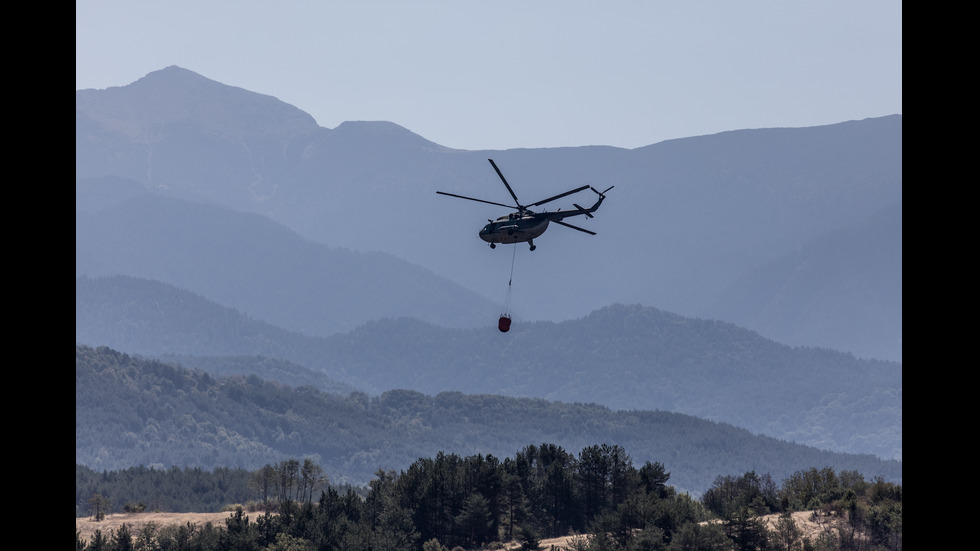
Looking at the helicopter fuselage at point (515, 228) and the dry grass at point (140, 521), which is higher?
the helicopter fuselage at point (515, 228)

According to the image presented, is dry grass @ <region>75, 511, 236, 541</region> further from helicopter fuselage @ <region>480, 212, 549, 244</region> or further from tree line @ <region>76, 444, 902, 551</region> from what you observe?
helicopter fuselage @ <region>480, 212, 549, 244</region>

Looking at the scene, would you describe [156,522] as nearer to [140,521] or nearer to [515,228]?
[140,521]

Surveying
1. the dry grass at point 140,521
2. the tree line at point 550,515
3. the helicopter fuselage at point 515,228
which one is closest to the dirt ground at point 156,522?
the dry grass at point 140,521

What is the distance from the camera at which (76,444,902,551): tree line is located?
251 ft

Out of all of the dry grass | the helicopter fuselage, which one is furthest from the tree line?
the helicopter fuselage

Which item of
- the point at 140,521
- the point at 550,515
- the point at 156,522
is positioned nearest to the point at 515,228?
the point at 550,515

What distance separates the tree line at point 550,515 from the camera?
76375 millimetres

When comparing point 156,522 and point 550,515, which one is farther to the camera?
point 156,522

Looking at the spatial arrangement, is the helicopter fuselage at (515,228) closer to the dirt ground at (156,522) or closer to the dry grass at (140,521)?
the dirt ground at (156,522)

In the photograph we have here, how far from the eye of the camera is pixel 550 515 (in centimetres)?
10219

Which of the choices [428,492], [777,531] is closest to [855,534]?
[777,531]

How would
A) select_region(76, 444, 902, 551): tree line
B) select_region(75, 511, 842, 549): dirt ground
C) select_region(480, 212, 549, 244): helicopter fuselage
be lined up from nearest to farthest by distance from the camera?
select_region(480, 212, 549, 244): helicopter fuselage, select_region(76, 444, 902, 551): tree line, select_region(75, 511, 842, 549): dirt ground
